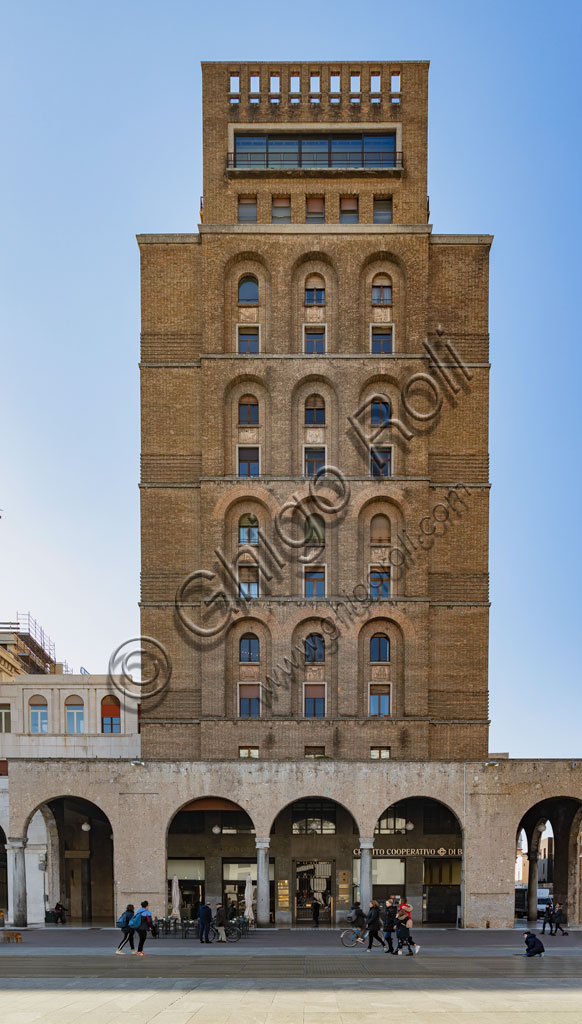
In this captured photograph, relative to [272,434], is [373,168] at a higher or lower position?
higher

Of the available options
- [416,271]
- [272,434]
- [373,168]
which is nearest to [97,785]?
[272,434]

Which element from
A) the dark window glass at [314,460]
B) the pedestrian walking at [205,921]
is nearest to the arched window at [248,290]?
the dark window glass at [314,460]

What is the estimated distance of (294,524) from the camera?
180 feet

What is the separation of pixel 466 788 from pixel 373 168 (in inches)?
1304

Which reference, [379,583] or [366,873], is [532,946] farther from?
[379,583]

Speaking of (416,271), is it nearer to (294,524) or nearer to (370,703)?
(294,524)

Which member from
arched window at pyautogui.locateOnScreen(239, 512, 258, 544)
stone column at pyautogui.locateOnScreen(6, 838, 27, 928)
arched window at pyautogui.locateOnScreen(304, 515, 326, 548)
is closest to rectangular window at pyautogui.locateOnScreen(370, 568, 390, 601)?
arched window at pyautogui.locateOnScreen(304, 515, 326, 548)

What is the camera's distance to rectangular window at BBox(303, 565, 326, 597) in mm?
54750

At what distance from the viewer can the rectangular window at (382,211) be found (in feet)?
189

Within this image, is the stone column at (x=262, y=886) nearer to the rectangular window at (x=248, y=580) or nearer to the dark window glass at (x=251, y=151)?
the rectangular window at (x=248, y=580)

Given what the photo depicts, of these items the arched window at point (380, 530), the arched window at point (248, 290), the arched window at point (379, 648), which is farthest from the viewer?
the arched window at point (248, 290)

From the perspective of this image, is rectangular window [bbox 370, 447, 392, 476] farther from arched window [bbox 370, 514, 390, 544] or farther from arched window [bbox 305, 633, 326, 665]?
arched window [bbox 305, 633, 326, 665]

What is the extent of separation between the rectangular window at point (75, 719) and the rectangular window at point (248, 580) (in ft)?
71.4

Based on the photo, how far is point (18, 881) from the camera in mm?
47000
